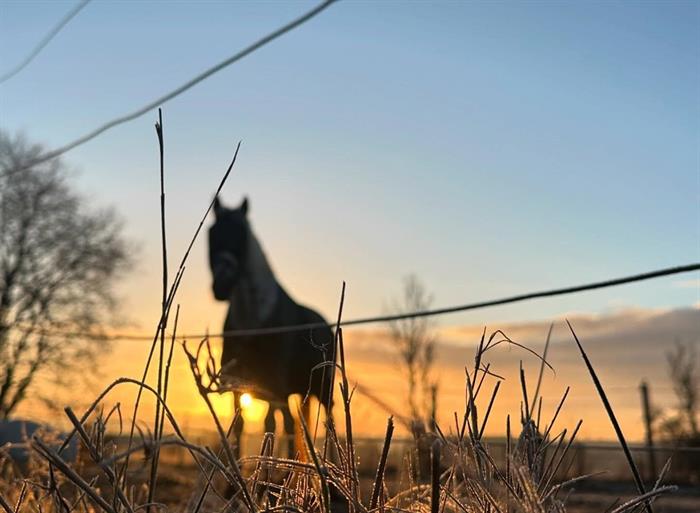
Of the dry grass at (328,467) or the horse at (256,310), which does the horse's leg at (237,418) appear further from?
the horse at (256,310)

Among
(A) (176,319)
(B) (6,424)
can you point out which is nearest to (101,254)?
(B) (6,424)

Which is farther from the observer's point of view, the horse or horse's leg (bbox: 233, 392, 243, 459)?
the horse

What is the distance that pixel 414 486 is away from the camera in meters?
0.98

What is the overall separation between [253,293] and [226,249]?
0.54 m

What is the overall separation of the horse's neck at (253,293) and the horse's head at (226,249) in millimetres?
→ 93

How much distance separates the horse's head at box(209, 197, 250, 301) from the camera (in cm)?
790

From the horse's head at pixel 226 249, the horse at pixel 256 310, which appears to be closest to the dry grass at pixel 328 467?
the horse at pixel 256 310

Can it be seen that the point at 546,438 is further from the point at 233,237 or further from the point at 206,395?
the point at 233,237

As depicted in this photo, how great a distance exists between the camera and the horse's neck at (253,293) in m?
8.10

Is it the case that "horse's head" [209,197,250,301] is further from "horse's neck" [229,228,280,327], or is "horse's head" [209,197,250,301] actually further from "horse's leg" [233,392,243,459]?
"horse's leg" [233,392,243,459]

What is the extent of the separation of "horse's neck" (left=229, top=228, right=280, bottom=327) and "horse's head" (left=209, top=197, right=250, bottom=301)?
0.09 metres

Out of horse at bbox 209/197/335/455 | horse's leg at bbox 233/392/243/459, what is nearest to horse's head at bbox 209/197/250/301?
horse at bbox 209/197/335/455

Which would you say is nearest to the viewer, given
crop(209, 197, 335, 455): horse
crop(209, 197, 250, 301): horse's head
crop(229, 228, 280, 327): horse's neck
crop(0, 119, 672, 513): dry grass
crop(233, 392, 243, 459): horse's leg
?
crop(0, 119, 672, 513): dry grass

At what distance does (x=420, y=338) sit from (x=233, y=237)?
1785cm
